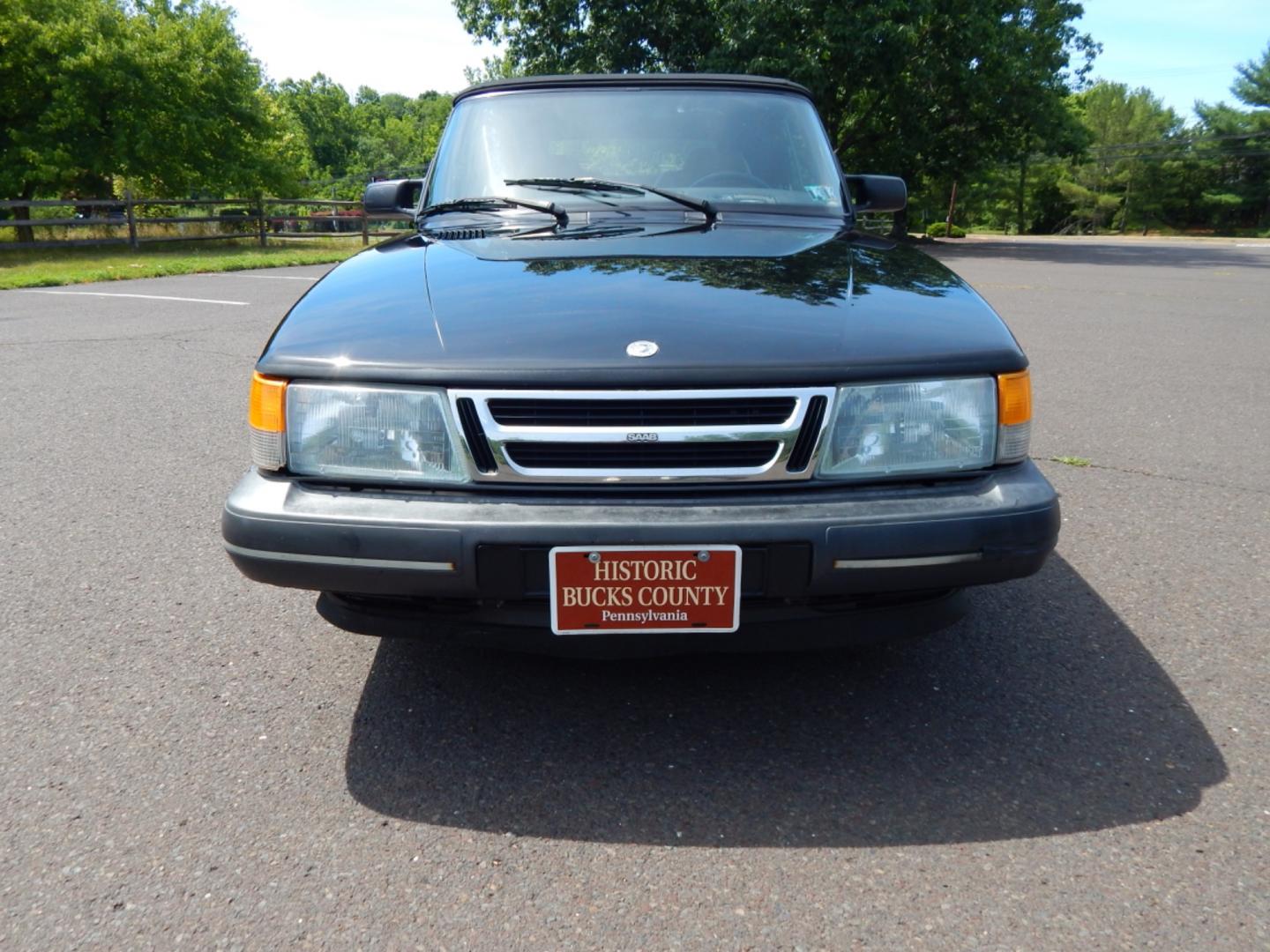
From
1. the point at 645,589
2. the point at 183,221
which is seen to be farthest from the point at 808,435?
the point at 183,221

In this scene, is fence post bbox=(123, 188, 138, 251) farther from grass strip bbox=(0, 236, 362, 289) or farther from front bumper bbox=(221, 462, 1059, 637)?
front bumper bbox=(221, 462, 1059, 637)

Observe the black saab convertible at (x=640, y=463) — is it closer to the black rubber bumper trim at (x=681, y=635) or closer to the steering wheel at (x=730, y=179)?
the black rubber bumper trim at (x=681, y=635)

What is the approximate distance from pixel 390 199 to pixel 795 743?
256cm

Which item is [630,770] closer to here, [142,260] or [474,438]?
[474,438]

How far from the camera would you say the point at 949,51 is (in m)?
22.9

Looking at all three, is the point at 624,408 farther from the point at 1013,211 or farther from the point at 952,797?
the point at 1013,211

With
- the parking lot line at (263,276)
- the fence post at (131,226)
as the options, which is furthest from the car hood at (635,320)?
the fence post at (131,226)

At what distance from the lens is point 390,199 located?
3.72 metres

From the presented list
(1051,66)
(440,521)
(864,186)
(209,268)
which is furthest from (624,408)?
(1051,66)

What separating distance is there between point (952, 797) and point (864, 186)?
2.40 meters

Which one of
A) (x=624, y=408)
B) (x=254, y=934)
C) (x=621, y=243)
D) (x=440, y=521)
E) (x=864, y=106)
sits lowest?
(x=254, y=934)

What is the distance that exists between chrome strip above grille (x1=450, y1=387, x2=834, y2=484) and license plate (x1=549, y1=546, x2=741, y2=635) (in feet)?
0.53

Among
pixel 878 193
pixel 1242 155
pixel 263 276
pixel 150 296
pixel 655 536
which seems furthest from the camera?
pixel 1242 155

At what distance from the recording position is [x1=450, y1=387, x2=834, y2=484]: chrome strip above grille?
1.95 m
